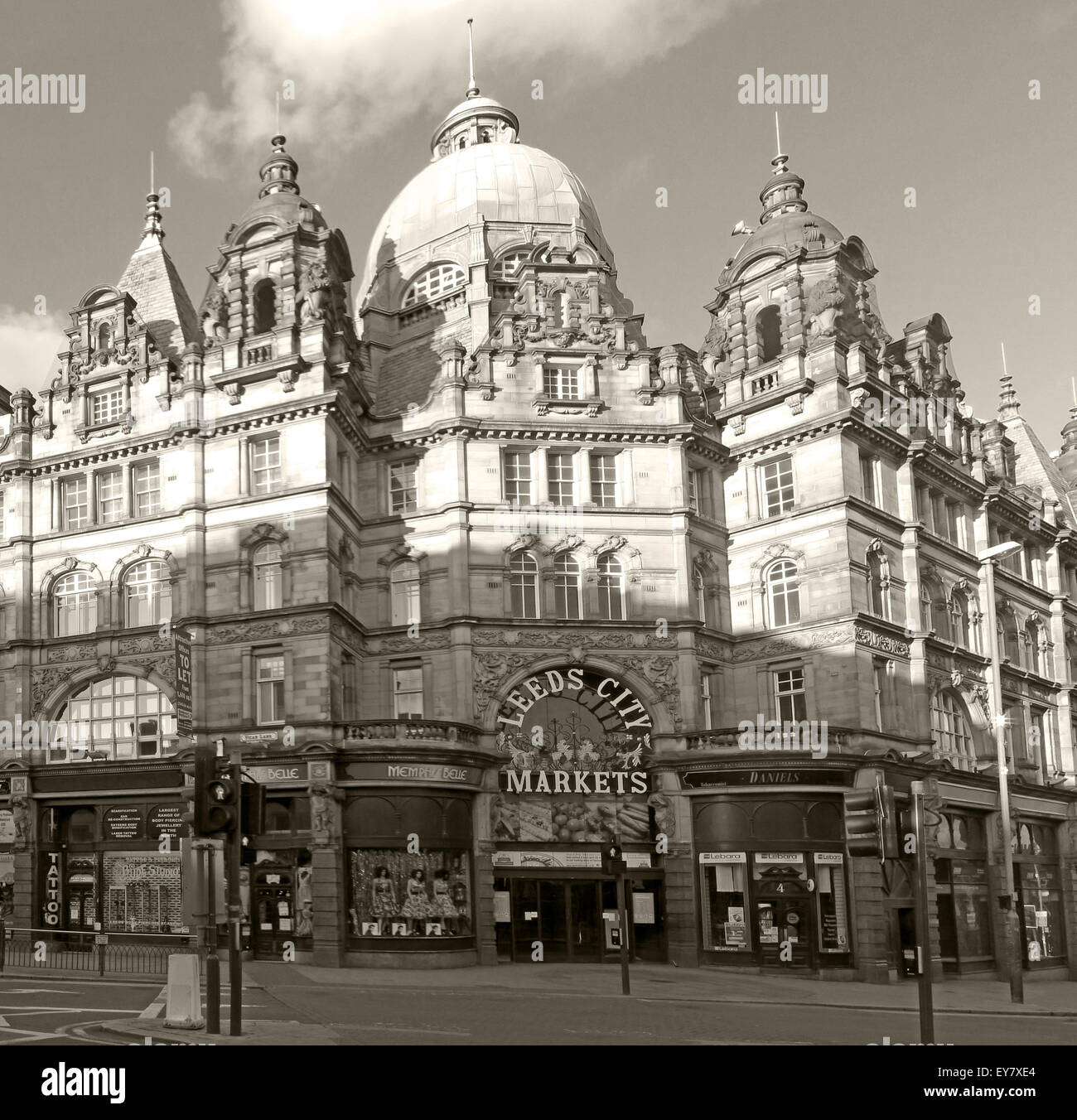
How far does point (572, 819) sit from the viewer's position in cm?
4016

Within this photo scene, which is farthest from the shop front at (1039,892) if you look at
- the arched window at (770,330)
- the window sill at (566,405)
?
the window sill at (566,405)

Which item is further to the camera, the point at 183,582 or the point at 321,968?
the point at 183,582

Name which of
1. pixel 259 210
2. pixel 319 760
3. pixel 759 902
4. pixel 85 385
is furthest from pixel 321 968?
pixel 259 210

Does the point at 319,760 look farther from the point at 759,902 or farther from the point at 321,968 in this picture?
the point at 759,902

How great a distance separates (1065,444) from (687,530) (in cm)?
3607

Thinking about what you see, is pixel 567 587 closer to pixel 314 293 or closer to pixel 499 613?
pixel 499 613

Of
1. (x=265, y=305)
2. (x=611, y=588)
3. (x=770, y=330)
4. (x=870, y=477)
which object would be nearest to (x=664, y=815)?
(x=611, y=588)

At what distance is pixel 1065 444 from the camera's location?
7000cm

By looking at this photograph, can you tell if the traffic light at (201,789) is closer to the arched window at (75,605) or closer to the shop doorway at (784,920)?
the shop doorway at (784,920)

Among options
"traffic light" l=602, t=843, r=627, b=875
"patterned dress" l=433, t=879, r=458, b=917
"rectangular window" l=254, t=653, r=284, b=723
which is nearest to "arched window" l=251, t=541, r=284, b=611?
"rectangular window" l=254, t=653, r=284, b=723

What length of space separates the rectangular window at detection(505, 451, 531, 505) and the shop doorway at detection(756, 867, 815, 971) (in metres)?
13.6

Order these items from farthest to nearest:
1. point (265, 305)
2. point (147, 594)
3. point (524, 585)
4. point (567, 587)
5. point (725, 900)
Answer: point (265, 305), point (567, 587), point (524, 585), point (147, 594), point (725, 900)

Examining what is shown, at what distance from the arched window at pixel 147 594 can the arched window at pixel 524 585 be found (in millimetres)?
10377

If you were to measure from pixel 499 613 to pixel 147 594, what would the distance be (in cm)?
1081
